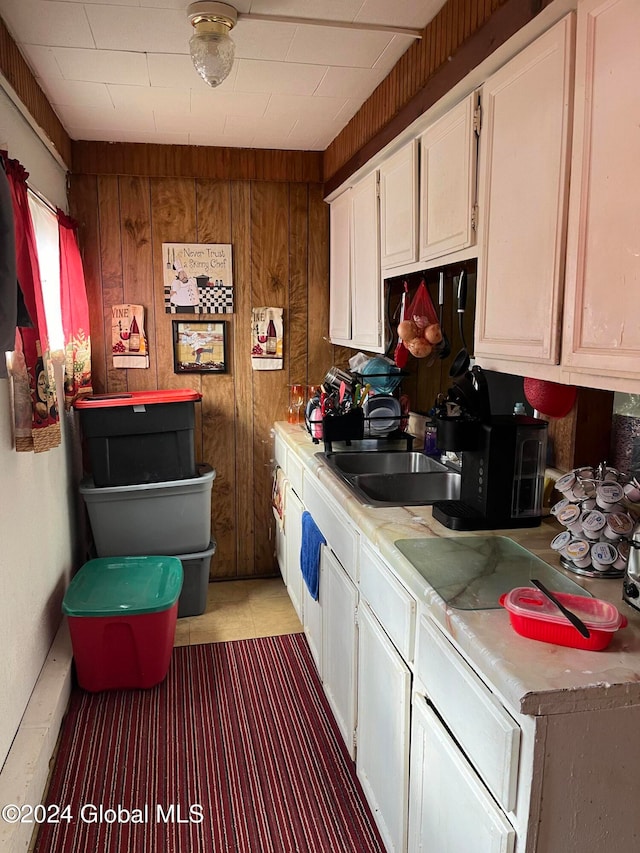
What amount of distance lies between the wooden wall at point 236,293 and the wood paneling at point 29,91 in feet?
1.26

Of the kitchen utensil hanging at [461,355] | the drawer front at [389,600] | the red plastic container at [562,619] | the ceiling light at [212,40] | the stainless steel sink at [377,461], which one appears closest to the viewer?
the red plastic container at [562,619]

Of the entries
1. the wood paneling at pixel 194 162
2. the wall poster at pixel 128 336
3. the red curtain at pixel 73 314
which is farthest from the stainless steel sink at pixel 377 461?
the wood paneling at pixel 194 162

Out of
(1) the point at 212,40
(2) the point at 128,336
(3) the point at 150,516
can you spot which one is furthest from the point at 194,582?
(1) the point at 212,40

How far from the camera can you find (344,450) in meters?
2.77

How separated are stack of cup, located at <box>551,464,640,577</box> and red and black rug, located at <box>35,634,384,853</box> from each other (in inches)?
41.9

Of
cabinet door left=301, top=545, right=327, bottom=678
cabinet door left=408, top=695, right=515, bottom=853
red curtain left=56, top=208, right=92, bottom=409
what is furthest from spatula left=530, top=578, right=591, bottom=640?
red curtain left=56, top=208, right=92, bottom=409

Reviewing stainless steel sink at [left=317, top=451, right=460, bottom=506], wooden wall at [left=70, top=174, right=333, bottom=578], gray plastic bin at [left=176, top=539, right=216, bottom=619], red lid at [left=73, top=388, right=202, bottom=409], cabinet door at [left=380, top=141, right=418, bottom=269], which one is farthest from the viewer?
wooden wall at [left=70, top=174, right=333, bottom=578]

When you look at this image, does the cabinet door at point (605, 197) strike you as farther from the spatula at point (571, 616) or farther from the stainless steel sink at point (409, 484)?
the stainless steel sink at point (409, 484)

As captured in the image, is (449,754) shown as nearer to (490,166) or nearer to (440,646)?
(440,646)

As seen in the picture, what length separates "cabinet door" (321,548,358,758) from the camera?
206cm

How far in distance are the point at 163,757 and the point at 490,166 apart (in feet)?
6.95

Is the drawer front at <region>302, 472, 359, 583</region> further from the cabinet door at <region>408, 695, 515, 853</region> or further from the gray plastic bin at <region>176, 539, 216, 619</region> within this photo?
the gray plastic bin at <region>176, 539, 216, 619</region>

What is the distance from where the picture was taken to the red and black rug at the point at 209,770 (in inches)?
75.8

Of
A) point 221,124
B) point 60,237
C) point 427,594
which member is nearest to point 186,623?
point 60,237
